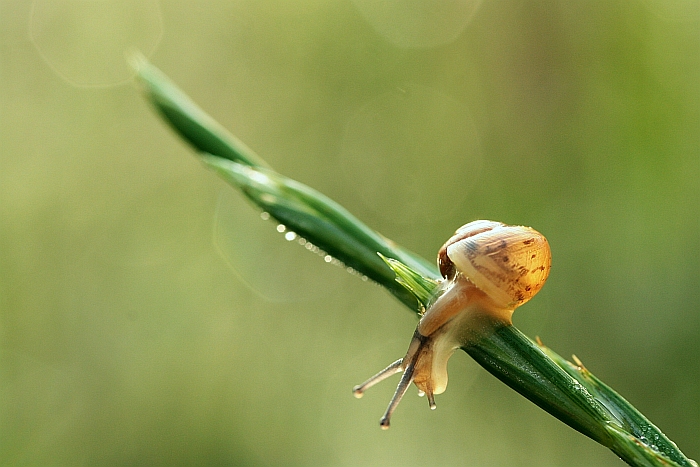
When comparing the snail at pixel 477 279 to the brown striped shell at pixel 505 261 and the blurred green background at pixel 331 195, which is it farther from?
the blurred green background at pixel 331 195

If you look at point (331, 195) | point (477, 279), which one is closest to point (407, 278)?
point (477, 279)

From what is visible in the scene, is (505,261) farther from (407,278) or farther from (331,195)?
(331,195)

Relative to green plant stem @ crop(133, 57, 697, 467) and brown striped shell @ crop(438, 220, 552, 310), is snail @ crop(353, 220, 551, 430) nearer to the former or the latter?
brown striped shell @ crop(438, 220, 552, 310)

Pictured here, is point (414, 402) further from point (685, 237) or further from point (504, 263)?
point (504, 263)

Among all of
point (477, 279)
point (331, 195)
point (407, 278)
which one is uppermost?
point (331, 195)

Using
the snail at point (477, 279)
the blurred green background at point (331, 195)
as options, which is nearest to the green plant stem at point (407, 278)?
the snail at point (477, 279)

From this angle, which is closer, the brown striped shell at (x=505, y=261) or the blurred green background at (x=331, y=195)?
the brown striped shell at (x=505, y=261)

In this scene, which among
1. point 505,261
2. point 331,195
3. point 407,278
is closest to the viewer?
point 407,278
